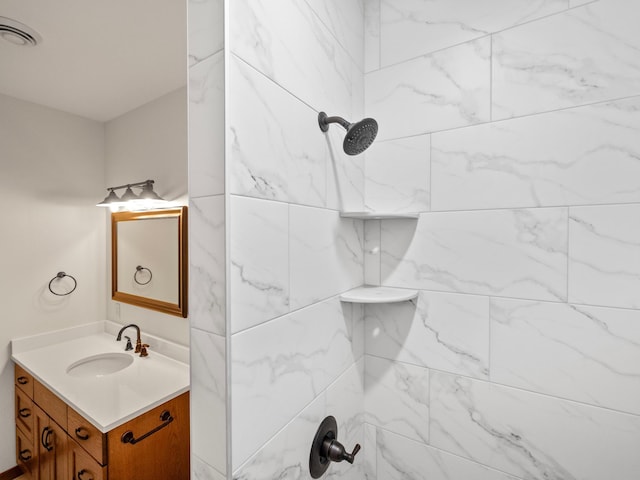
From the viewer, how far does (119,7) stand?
1.19 meters

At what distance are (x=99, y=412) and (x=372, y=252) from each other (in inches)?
52.4

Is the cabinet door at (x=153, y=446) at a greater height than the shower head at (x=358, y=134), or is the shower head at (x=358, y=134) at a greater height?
the shower head at (x=358, y=134)

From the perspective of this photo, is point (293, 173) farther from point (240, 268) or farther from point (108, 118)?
point (108, 118)

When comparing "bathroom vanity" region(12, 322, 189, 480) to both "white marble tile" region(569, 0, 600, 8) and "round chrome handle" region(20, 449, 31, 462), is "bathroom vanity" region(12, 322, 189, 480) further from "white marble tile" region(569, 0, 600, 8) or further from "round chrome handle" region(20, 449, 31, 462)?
"white marble tile" region(569, 0, 600, 8)

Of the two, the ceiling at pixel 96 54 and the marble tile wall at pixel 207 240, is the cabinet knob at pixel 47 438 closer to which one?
the marble tile wall at pixel 207 240

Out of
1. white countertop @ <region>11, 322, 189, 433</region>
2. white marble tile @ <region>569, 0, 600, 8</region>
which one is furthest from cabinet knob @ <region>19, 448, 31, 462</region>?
white marble tile @ <region>569, 0, 600, 8</region>

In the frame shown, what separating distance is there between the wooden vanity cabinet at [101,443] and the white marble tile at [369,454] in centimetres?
93

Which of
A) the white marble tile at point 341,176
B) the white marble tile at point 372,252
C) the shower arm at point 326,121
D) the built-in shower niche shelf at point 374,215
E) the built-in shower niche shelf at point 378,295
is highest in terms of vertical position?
the shower arm at point 326,121

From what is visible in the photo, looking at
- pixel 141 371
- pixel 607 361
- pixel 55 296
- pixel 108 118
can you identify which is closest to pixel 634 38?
pixel 607 361

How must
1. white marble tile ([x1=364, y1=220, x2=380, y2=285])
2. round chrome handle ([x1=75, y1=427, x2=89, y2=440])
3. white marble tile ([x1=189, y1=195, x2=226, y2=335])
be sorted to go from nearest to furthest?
white marble tile ([x1=189, y1=195, x2=226, y2=335]) → white marble tile ([x1=364, y1=220, x2=380, y2=285]) → round chrome handle ([x1=75, y1=427, x2=89, y2=440])

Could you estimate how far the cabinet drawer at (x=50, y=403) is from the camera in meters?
1.43

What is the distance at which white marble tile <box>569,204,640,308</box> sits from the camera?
787 millimetres

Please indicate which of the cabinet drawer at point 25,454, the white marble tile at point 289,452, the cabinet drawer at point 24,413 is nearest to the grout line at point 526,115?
the white marble tile at point 289,452

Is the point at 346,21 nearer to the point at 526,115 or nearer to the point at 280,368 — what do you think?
the point at 526,115
